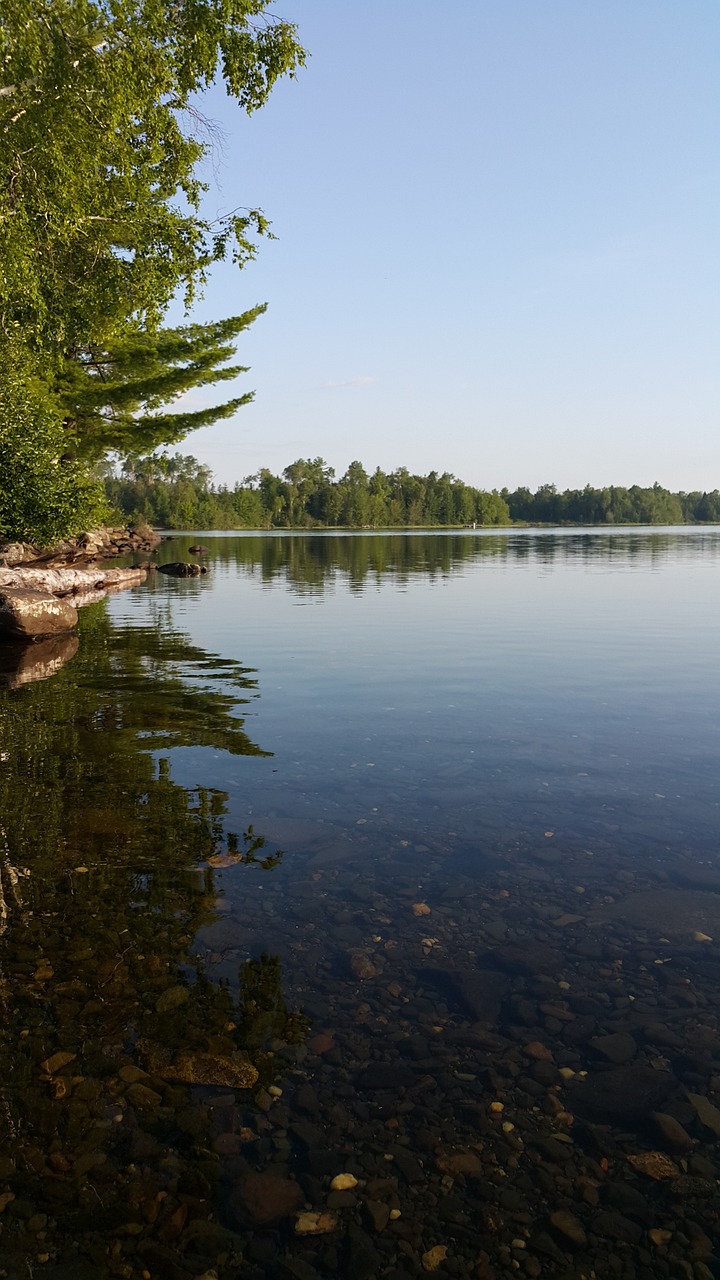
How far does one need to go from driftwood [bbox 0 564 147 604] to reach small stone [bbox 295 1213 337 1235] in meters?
21.1

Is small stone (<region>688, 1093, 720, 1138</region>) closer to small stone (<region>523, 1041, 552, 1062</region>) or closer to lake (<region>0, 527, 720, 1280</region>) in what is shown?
lake (<region>0, 527, 720, 1280</region>)

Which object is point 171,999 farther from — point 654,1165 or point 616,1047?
point 654,1165

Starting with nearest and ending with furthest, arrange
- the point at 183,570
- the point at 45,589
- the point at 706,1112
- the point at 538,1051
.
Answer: the point at 706,1112, the point at 538,1051, the point at 45,589, the point at 183,570

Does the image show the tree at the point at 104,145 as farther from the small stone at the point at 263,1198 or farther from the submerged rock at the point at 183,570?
the submerged rock at the point at 183,570

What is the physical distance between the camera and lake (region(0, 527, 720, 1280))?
11.3 feet

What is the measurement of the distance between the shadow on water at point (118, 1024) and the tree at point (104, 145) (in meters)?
13.3

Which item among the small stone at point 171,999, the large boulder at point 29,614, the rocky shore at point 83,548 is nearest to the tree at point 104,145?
the large boulder at point 29,614

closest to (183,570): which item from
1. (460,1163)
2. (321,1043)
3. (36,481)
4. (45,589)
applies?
(36,481)

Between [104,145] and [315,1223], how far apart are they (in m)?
21.6

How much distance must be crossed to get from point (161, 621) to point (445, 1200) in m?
23.4

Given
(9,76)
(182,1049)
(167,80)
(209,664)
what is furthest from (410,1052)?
(167,80)

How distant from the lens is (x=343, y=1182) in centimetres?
365

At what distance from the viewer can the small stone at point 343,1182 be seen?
142 inches

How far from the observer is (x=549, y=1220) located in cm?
347
